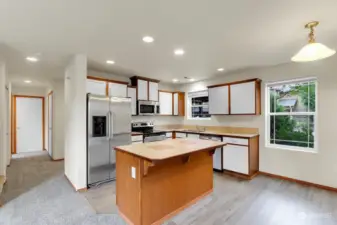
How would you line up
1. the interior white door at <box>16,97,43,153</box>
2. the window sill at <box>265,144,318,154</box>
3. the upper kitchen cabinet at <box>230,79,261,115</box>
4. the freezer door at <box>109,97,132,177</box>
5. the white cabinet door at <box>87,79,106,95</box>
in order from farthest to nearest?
the interior white door at <box>16,97,43,153</box>
the upper kitchen cabinet at <box>230,79,261,115</box>
the white cabinet door at <box>87,79,106,95</box>
the freezer door at <box>109,97,132,177</box>
the window sill at <box>265,144,318,154</box>

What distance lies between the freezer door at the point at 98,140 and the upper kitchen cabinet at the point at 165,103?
2232 millimetres

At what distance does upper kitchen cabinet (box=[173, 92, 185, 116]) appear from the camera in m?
5.97

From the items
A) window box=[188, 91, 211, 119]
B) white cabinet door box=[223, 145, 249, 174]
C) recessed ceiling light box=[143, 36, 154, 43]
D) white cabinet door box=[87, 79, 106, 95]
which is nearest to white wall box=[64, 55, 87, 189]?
white cabinet door box=[87, 79, 106, 95]

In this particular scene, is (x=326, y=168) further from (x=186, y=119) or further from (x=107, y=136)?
(x=107, y=136)

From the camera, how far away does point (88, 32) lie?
2443 millimetres

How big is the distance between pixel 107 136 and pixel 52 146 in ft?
10.5

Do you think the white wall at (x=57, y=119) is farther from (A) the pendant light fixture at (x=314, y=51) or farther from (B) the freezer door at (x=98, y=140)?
(A) the pendant light fixture at (x=314, y=51)

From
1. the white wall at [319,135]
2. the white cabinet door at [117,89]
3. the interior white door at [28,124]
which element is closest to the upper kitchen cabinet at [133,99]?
the white cabinet door at [117,89]

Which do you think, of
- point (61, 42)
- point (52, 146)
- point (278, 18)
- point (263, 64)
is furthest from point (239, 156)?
point (52, 146)

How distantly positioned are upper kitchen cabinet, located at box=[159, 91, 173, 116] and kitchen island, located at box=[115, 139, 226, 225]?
9.55ft

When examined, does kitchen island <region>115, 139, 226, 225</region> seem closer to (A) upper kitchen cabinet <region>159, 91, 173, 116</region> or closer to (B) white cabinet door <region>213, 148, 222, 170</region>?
(B) white cabinet door <region>213, 148, 222, 170</region>

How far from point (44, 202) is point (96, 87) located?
2.28 meters

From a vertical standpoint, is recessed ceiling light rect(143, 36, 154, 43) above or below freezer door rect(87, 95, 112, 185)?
above

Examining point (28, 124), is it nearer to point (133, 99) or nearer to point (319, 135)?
point (133, 99)
